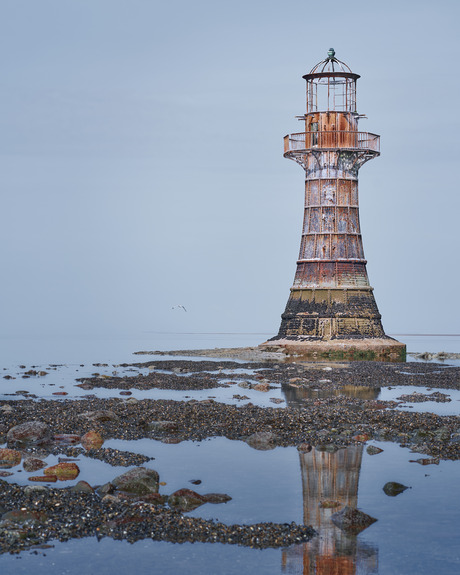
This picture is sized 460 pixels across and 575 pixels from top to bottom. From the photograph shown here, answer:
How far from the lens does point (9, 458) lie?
20.3 metres

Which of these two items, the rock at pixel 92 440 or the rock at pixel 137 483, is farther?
the rock at pixel 92 440

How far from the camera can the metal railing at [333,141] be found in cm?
5722

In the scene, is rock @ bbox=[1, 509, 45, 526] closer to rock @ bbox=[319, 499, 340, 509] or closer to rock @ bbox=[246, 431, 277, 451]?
rock @ bbox=[319, 499, 340, 509]

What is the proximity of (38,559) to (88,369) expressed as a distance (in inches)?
1653

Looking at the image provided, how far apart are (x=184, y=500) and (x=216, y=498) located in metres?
0.92

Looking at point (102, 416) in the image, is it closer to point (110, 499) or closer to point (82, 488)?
point (82, 488)

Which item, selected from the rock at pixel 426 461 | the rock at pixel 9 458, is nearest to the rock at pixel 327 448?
the rock at pixel 426 461

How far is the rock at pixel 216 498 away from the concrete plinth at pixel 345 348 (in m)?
38.9

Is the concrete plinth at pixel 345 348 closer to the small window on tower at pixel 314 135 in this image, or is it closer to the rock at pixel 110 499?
the small window on tower at pixel 314 135

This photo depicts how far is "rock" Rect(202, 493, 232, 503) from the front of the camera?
54.9 feet

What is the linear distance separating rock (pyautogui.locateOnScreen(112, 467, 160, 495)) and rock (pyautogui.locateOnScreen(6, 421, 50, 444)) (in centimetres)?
611

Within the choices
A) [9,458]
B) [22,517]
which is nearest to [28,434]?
[9,458]

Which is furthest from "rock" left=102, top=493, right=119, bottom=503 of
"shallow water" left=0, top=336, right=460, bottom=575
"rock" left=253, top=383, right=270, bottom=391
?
"rock" left=253, top=383, right=270, bottom=391

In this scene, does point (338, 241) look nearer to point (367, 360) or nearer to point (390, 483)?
point (367, 360)
